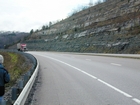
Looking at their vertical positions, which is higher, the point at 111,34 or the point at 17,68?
the point at 111,34

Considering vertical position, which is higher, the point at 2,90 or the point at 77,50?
the point at 2,90

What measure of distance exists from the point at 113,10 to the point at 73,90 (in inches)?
2317

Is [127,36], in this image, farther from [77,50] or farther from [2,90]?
[2,90]

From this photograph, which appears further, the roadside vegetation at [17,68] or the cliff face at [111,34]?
the cliff face at [111,34]

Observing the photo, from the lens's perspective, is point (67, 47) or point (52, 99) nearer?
point (52, 99)

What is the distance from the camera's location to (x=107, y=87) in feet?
33.3

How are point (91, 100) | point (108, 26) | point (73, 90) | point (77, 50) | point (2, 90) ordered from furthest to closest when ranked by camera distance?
point (77, 50) < point (108, 26) < point (73, 90) < point (91, 100) < point (2, 90)

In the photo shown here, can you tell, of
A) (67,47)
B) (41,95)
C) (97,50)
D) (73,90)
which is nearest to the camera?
(41,95)

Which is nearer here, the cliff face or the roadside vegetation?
the roadside vegetation

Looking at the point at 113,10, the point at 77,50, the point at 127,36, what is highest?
the point at 113,10

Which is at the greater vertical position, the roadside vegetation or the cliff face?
the cliff face

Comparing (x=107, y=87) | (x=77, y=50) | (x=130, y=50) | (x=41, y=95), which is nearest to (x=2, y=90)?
(x=41, y=95)

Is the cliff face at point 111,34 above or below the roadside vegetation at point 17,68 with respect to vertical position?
above

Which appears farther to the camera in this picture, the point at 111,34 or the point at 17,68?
the point at 111,34
